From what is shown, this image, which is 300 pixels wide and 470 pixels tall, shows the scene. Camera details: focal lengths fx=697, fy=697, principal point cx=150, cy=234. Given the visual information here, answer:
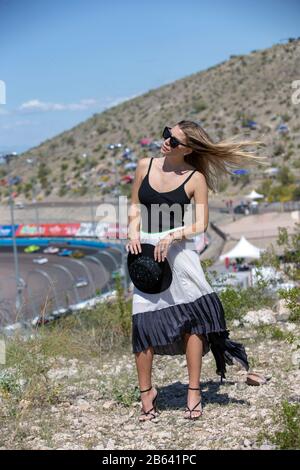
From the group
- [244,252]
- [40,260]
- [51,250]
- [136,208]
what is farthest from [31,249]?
[136,208]

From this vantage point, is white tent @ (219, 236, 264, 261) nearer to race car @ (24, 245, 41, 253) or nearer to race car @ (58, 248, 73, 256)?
race car @ (58, 248, 73, 256)

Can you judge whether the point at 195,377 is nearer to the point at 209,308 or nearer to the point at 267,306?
the point at 209,308


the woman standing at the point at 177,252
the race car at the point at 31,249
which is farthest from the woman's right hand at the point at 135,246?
the race car at the point at 31,249

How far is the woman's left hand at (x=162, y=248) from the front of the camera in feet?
11.6

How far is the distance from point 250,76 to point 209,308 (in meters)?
68.5

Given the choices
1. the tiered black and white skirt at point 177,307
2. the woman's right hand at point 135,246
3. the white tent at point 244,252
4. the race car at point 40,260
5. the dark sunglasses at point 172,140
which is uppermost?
the dark sunglasses at point 172,140

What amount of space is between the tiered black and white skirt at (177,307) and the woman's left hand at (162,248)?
0.28ft

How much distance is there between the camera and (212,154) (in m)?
3.76

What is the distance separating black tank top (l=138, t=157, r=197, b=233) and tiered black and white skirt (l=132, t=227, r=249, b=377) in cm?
4

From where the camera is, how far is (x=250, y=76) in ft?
228

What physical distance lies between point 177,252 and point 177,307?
29 cm

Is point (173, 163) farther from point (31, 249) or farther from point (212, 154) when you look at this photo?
point (31, 249)

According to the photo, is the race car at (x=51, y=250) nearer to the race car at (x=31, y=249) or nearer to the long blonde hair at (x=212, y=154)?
the race car at (x=31, y=249)

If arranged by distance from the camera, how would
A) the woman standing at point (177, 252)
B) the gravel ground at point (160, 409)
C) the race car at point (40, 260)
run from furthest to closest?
1. the race car at point (40, 260)
2. the woman standing at point (177, 252)
3. the gravel ground at point (160, 409)
